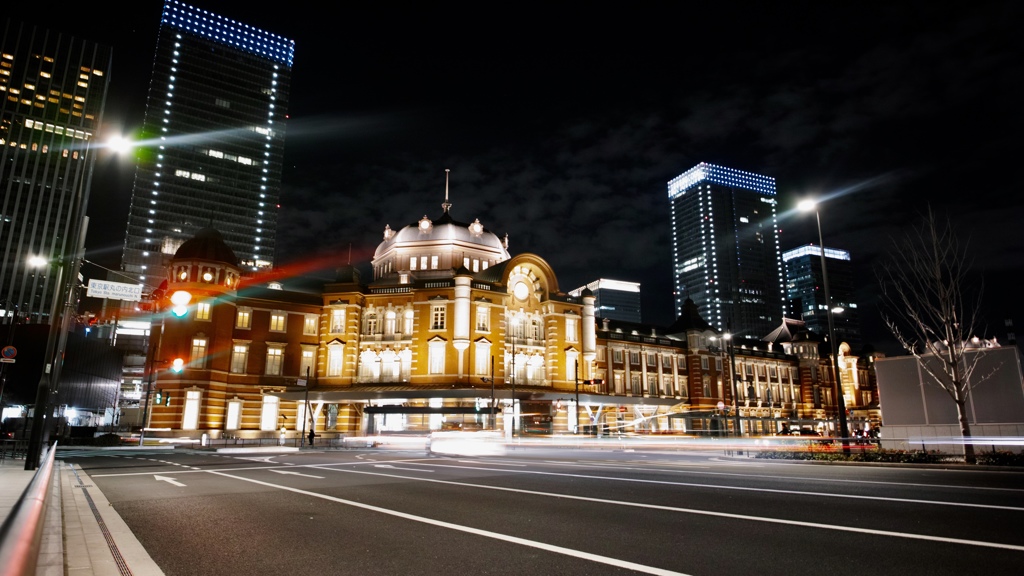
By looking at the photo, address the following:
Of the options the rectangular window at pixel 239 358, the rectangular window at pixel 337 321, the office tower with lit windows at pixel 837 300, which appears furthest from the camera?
the office tower with lit windows at pixel 837 300

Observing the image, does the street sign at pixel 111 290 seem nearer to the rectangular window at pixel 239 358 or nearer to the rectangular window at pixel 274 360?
the rectangular window at pixel 239 358

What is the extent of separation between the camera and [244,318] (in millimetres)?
52719

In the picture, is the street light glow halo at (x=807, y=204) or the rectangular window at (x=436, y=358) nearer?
the street light glow halo at (x=807, y=204)

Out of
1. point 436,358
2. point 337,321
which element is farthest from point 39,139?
point 436,358

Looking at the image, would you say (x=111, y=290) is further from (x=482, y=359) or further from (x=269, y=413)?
(x=269, y=413)

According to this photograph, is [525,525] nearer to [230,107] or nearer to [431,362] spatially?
[431,362]

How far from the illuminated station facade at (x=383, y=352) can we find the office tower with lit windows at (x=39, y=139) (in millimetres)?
68844

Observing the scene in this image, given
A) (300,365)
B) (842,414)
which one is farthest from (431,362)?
(842,414)

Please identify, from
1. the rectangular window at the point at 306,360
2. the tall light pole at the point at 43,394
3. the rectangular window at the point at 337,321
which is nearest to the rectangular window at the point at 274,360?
the rectangular window at the point at 306,360

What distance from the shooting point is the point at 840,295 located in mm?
174375

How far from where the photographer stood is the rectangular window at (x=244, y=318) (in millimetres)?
52406

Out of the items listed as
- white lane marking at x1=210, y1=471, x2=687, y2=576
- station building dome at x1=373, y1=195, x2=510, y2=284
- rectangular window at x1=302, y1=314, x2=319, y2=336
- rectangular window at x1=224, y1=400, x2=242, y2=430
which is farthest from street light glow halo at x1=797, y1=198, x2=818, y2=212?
rectangular window at x1=224, y1=400, x2=242, y2=430

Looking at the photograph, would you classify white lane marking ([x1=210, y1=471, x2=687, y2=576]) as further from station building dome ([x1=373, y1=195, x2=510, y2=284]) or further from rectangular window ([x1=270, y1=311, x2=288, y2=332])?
station building dome ([x1=373, y1=195, x2=510, y2=284])

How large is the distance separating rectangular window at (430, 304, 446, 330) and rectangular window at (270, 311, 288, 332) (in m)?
13.6
